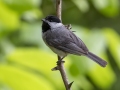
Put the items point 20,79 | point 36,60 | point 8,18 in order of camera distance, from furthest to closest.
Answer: point 8,18
point 36,60
point 20,79

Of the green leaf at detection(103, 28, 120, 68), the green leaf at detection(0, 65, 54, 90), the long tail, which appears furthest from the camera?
the green leaf at detection(103, 28, 120, 68)

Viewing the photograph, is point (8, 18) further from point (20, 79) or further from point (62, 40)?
point (20, 79)

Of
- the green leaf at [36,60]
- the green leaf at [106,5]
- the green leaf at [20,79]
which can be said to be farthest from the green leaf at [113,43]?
the green leaf at [20,79]

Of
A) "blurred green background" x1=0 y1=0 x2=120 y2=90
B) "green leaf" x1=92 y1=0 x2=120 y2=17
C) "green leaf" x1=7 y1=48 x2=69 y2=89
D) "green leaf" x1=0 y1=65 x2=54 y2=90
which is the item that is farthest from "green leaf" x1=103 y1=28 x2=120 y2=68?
"green leaf" x1=0 y1=65 x2=54 y2=90

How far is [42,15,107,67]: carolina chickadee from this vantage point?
5.43ft

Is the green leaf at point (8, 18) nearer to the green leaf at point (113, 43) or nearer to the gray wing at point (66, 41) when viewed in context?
the gray wing at point (66, 41)

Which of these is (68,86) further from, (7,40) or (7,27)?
(7,40)

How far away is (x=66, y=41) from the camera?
1.74 metres

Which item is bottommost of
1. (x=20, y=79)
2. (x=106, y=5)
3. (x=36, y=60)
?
→ (x=20, y=79)

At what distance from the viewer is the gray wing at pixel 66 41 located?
1668mm

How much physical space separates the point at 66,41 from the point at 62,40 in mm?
19

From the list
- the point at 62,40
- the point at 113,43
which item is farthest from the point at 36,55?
the point at 113,43

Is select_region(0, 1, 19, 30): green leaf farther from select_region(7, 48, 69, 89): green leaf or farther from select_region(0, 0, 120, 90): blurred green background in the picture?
select_region(7, 48, 69, 89): green leaf

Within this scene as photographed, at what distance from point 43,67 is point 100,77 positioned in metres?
0.30
